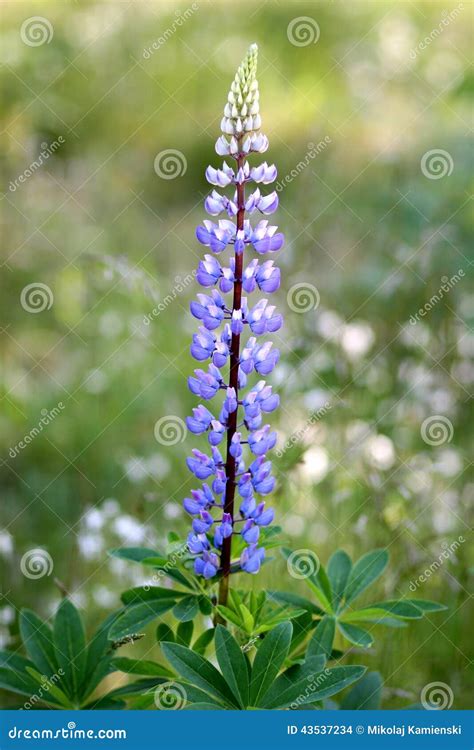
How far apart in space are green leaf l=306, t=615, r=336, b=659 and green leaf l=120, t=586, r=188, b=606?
0.34 m

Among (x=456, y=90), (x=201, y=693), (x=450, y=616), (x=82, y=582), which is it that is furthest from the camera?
(x=456, y=90)

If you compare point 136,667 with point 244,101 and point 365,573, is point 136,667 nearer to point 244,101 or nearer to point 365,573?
point 365,573

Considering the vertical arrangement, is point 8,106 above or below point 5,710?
above

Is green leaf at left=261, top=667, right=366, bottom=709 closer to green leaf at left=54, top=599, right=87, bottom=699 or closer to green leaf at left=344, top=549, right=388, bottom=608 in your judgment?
Answer: green leaf at left=344, top=549, right=388, bottom=608

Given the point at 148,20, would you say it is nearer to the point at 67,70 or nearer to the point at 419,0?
the point at 67,70

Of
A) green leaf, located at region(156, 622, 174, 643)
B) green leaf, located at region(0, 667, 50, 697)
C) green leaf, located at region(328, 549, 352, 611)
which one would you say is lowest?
green leaf, located at region(0, 667, 50, 697)

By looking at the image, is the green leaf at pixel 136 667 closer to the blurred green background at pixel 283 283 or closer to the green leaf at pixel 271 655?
the green leaf at pixel 271 655

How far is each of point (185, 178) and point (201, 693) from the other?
432 centimetres

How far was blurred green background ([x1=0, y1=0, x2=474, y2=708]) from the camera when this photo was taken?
343 cm

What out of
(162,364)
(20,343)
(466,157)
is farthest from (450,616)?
(20,343)

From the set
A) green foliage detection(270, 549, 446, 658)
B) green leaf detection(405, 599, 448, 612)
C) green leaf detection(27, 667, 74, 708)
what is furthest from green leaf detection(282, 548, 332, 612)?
green leaf detection(27, 667, 74, 708)

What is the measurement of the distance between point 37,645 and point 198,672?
549 millimetres

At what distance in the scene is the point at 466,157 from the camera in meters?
4.50

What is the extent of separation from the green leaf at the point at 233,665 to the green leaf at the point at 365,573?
0.44 metres
